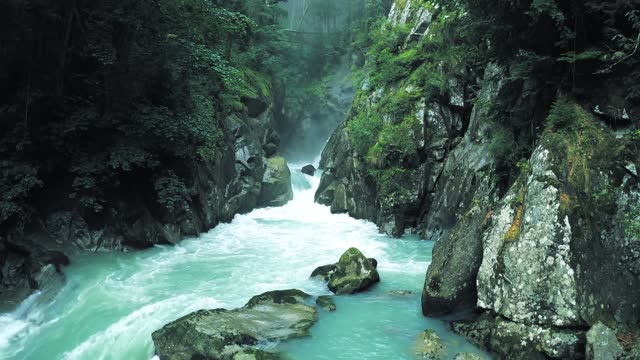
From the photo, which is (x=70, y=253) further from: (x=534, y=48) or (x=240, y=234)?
(x=534, y=48)

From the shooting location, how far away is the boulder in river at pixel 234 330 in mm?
6434

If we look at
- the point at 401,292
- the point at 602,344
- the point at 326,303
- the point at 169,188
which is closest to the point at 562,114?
the point at 602,344

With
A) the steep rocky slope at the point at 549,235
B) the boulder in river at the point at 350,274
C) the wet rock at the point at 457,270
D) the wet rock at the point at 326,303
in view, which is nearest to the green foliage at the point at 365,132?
the steep rocky slope at the point at 549,235

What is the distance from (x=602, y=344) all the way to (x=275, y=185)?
60.3 ft

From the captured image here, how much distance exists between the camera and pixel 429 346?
6.61m

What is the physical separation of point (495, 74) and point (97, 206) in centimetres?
1149

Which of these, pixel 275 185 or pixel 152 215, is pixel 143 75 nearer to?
pixel 152 215

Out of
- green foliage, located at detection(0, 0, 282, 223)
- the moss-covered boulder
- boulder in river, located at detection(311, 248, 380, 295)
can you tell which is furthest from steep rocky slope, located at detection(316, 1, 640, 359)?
the moss-covered boulder

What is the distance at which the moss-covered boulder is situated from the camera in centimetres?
2223

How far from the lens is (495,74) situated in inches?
486

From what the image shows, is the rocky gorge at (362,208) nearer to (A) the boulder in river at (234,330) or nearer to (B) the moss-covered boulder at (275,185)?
(A) the boulder in river at (234,330)

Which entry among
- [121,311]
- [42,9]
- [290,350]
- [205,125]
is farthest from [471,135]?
[42,9]

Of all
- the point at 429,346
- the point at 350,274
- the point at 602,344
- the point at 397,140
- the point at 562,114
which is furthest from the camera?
the point at 397,140

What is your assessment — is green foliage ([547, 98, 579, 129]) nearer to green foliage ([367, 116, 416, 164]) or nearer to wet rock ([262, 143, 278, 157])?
green foliage ([367, 116, 416, 164])
